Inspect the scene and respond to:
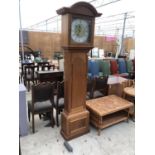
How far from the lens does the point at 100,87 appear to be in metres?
2.95

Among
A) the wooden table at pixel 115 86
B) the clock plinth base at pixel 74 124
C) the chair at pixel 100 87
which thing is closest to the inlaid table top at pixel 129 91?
the wooden table at pixel 115 86

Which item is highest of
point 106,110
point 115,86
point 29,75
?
point 29,75

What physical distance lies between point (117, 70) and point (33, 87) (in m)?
3.68

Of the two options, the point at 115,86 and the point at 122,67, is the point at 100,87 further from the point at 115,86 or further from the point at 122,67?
the point at 122,67

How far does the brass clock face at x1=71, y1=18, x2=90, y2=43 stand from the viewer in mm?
1949

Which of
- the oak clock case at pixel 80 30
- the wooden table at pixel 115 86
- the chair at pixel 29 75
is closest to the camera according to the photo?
the oak clock case at pixel 80 30

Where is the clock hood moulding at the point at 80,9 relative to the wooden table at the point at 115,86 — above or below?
above

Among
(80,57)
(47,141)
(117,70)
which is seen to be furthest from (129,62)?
(47,141)

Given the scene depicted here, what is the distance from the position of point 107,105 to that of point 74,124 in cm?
64

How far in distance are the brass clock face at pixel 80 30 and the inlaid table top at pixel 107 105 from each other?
1033mm

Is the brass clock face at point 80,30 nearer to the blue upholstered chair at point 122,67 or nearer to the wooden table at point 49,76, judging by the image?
the wooden table at point 49,76

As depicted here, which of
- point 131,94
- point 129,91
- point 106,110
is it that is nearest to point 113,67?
point 129,91

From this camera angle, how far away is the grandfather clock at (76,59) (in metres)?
1.92

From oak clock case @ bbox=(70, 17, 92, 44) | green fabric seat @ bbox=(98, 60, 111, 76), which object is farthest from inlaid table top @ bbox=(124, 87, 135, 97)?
green fabric seat @ bbox=(98, 60, 111, 76)
